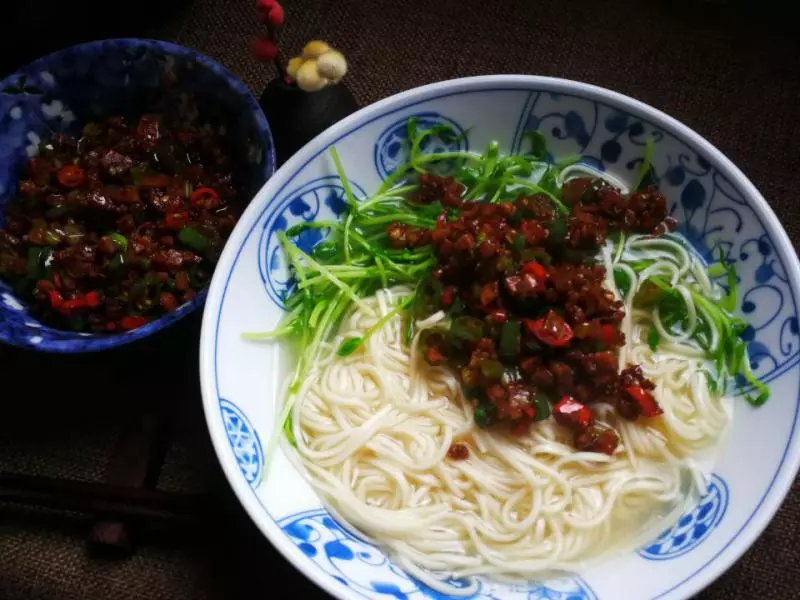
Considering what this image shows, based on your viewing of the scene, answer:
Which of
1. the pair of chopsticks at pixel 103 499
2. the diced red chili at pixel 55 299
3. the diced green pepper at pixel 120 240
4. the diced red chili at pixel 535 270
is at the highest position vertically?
the diced red chili at pixel 535 270

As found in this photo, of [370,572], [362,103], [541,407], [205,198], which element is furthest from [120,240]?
[541,407]

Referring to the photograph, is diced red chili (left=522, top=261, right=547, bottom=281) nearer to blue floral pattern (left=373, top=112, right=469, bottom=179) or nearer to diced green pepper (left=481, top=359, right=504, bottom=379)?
diced green pepper (left=481, top=359, right=504, bottom=379)

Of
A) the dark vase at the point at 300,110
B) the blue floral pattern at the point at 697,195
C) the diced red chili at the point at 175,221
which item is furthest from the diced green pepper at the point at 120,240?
the blue floral pattern at the point at 697,195

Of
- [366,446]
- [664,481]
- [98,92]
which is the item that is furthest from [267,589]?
[98,92]

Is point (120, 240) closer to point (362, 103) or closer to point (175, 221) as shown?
point (175, 221)

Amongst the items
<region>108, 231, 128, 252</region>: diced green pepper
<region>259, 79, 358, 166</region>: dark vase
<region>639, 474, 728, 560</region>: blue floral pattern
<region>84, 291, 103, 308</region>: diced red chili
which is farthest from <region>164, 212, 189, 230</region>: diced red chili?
<region>639, 474, 728, 560</region>: blue floral pattern

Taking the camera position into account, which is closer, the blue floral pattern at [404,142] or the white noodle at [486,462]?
the white noodle at [486,462]

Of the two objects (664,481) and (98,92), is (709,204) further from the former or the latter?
(98,92)

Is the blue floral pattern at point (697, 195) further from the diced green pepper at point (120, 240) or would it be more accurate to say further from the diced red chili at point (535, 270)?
the diced green pepper at point (120, 240)
